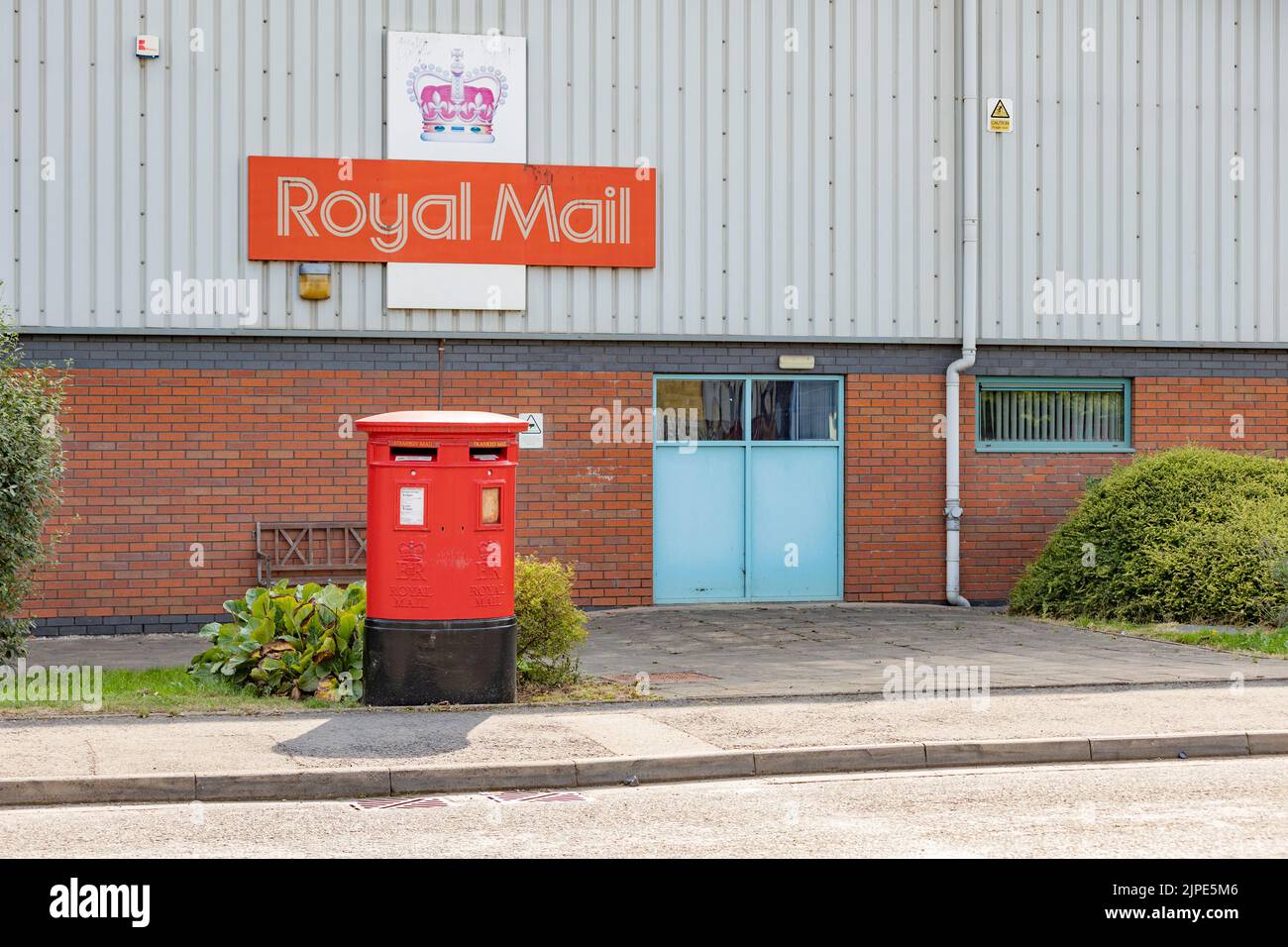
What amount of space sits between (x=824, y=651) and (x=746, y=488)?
3927 mm

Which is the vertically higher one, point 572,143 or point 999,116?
point 999,116

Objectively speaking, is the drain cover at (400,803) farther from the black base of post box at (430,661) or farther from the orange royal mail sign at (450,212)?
the orange royal mail sign at (450,212)

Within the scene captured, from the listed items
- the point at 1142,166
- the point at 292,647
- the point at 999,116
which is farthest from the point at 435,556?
the point at 1142,166

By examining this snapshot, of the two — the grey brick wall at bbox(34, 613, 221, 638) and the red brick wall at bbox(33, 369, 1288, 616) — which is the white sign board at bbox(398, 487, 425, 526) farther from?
the grey brick wall at bbox(34, 613, 221, 638)

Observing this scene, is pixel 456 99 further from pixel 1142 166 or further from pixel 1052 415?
pixel 1142 166

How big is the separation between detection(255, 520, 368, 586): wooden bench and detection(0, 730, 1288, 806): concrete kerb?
826cm

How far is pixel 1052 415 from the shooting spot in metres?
19.0

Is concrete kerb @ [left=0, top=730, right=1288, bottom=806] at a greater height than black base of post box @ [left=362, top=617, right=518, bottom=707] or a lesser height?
lesser

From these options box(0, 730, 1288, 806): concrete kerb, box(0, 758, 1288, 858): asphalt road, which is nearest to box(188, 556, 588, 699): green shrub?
box(0, 730, 1288, 806): concrete kerb

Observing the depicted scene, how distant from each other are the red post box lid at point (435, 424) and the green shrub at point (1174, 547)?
8168 mm

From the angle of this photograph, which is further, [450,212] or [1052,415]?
[1052,415]

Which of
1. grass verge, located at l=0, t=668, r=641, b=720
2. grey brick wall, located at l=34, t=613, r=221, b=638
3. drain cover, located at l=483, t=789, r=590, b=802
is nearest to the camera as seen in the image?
drain cover, located at l=483, t=789, r=590, b=802

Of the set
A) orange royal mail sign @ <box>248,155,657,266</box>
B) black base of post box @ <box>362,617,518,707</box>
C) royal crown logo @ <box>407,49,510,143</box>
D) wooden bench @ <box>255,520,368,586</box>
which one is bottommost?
black base of post box @ <box>362,617,518,707</box>

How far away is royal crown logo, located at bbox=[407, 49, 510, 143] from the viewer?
1716cm
